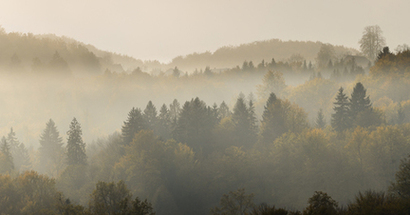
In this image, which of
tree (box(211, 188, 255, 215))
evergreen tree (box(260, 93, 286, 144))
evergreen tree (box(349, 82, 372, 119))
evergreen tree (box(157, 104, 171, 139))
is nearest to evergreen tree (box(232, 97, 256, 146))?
evergreen tree (box(260, 93, 286, 144))

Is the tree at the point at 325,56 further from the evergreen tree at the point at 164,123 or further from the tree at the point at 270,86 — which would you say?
the evergreen tree at the point at 164,123

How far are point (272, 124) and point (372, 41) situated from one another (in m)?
75.8

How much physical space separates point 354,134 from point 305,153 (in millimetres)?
14287

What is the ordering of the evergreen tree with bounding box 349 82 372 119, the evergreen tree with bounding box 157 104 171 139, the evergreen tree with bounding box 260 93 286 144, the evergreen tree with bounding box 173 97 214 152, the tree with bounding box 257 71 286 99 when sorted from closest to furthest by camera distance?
the evergreen tree with bounding box 349 82 372 119, the evergreen tree with bounding box 173 97 214 152, the evergreen tree with bounding box 260 93 286 144, the evergreen tree with bounding box 157 104 171 139, the tree with bounding box 257 71 286 99

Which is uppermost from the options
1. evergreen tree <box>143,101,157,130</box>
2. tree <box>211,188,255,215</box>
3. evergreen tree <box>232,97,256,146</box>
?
evergreen tree <box>143,101,157,130</box>

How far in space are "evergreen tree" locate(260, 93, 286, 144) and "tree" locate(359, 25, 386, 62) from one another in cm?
6784

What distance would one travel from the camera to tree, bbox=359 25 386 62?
461ft

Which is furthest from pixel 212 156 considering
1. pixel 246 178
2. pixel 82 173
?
pixel 82 173

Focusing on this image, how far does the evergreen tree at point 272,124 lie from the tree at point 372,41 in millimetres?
67835

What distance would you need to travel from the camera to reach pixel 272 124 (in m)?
102

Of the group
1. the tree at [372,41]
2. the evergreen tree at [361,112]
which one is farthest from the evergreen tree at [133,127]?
the tree at [372,41]

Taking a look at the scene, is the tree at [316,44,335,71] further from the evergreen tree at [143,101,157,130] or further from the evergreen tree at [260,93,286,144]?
the evergreen tree at [143,101,157,130]

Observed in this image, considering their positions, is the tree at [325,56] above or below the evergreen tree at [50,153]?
above

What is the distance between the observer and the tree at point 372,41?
140500 millimetres
